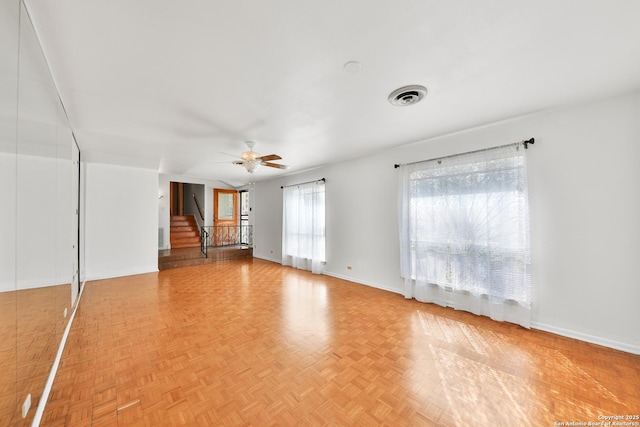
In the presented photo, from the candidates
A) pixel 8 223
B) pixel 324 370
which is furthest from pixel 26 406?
pixel 324 370

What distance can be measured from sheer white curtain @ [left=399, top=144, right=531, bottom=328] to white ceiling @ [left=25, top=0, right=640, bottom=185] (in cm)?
68

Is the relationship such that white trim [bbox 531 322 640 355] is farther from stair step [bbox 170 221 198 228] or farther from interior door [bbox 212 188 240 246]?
stair step [bbox 170 221 198 228]

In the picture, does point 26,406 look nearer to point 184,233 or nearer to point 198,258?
point 198,258

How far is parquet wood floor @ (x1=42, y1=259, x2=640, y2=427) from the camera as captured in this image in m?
1.64

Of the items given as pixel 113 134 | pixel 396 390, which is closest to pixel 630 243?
pixel 396 390

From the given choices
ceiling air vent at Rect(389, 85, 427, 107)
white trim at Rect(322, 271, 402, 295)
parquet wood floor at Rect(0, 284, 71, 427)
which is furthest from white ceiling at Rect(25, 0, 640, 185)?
white trim at Rect(322, 271, 402, 295)

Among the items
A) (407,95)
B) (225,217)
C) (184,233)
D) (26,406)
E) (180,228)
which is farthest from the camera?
(225,217)

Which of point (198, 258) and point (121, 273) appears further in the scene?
point (198, 258)

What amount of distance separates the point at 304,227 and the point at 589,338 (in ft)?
16.3

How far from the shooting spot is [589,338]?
2.57 meters

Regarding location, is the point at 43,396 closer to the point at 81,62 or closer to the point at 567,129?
the point at 81,62

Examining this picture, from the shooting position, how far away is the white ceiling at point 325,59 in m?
1.46

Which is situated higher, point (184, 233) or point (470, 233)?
point (470, 233)

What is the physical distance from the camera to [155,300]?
12.6 feet
